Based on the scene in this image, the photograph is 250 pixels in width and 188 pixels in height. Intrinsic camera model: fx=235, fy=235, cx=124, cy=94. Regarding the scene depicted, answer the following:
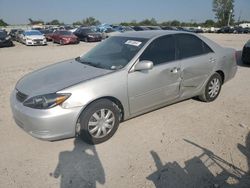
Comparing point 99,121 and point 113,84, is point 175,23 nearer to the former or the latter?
point 113,84

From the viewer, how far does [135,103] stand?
12.4ft

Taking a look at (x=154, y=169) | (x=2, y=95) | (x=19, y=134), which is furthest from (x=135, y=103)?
(x=2, y=95)

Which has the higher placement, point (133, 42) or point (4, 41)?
point (133, 42)

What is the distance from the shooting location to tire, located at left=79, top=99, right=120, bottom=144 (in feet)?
10.8

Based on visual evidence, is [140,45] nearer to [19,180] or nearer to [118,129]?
[118,129]

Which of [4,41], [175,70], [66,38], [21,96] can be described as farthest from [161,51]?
[66,38]

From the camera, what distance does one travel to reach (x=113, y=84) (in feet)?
11.3

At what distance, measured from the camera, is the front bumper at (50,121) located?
304 centimetres

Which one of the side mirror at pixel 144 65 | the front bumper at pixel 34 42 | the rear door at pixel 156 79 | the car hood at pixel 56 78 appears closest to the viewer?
the car hood at pixel 56 78

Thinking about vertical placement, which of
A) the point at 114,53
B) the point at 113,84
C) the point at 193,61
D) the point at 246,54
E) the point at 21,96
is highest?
the point at 114,53

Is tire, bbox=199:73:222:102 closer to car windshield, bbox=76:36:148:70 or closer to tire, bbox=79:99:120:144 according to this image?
car windshield, bbox=76:36:148:70

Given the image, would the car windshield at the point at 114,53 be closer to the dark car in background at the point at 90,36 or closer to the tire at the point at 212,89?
the tire at the point at 212,89

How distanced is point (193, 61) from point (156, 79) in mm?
Answer: 1002

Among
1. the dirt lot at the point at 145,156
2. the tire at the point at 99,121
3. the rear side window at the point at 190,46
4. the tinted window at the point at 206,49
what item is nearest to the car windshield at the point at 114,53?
the tire at the point at 99,121
